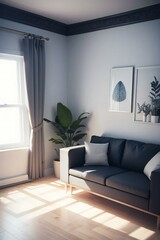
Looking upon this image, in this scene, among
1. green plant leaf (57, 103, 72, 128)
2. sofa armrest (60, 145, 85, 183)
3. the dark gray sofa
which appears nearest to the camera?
the dark gray sofa

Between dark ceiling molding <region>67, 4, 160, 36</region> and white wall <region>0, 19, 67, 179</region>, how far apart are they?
36cm

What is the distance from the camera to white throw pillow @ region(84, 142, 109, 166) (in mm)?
3494

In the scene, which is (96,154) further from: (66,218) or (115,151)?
(66,218)

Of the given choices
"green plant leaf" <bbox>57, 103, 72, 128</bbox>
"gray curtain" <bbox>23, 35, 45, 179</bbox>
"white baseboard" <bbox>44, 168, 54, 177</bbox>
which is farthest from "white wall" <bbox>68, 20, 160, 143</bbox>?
"white baseboard" <bbox>44, 168, 54, 177</bbox>

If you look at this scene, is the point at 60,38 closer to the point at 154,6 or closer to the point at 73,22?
the point at 73,22

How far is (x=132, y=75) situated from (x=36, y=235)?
2.52m

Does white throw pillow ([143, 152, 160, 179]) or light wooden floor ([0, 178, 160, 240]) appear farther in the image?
white throw pillow ([143, 152, 160, 179])

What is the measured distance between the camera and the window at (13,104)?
3721 mm

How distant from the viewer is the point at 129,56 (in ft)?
12.0

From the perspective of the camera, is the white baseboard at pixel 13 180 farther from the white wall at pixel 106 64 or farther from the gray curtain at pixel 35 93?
the white wall at pixel 106 64

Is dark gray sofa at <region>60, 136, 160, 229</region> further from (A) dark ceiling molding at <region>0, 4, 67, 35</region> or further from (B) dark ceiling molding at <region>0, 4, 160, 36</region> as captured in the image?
(A) dark ceiling molding at <region>0, 4, 67, 35</region>

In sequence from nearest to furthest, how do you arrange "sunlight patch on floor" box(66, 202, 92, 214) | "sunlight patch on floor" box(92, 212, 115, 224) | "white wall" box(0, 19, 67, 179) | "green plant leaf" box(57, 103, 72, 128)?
"sunlight patch on floor" box(92, 212, 115, 224) < "sunlight patch on floor" box(66, 202, 92, 214) < "white wall" box(0, 19, 67, 179) < "green plant leaf" box(57, 103, 72, 128)

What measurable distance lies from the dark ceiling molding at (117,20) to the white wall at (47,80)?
36cm

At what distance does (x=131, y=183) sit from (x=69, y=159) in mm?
1025
